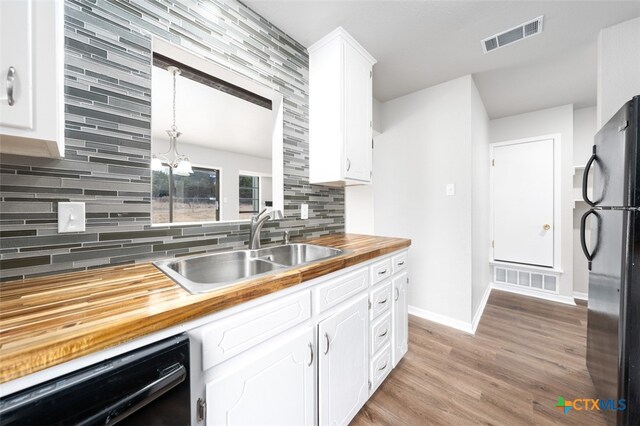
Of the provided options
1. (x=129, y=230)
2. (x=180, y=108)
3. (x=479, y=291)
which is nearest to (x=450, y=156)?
(x=479, y=291)

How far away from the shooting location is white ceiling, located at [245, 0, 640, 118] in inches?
62.3

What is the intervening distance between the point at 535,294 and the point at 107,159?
4551 mm

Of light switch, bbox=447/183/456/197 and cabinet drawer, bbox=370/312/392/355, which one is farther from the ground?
light switch, bbox=447/183/456/197

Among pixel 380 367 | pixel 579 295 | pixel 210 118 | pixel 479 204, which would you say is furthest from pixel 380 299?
pixel 579 295

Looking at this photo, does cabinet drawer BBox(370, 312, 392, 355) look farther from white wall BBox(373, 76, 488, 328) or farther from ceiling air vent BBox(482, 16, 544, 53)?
ceiling air vent BBox(482, 16, 544, 53)

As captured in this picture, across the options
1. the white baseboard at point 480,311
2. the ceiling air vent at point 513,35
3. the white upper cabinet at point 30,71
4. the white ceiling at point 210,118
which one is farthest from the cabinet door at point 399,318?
the ceiling air vent at point 513,35

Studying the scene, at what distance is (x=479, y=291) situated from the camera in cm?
276

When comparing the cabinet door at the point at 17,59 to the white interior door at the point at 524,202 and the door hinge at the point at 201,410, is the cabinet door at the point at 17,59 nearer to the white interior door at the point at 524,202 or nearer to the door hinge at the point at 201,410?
the door hinge at the point at 201,410

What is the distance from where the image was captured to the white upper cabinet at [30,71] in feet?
2.01

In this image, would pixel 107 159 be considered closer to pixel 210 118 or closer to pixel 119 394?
pixel 210 118

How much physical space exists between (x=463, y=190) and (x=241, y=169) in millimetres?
2090

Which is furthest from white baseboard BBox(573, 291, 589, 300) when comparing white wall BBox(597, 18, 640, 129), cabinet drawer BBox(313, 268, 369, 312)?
cabinet drawer BBox(313, 268, 369, 312)

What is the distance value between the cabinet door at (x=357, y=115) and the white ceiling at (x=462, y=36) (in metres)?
0.19

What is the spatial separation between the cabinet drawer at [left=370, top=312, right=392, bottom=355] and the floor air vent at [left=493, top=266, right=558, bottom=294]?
9.25 ft
